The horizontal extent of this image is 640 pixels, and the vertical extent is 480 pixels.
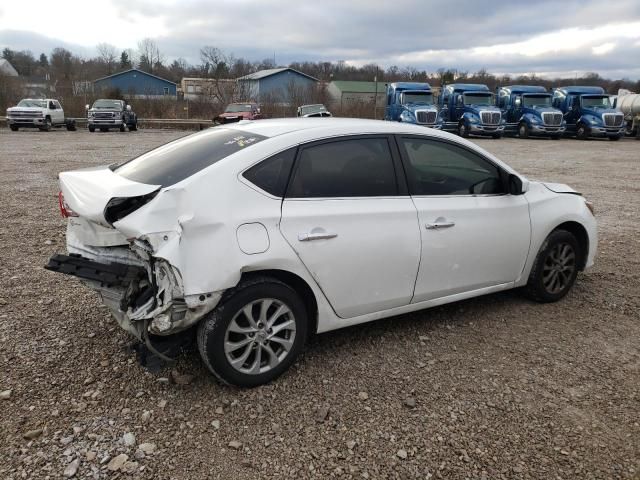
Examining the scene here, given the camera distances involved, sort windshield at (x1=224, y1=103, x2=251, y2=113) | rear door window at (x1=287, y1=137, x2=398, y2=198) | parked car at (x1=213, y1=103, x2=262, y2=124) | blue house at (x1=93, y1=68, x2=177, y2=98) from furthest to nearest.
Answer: blue house at (x1=93, y1=68, x2=177, y2=98), windshield at (x1=224, y1=103, x2=251, y2=113), parked car at (x1=213, y1=103, x2=262, y2=124), rear door window at (x1=287, y1=137, x2=398, y2=198)

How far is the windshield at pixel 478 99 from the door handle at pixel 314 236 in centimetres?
2769

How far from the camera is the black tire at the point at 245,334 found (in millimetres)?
2947

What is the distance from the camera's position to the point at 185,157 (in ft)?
11.3

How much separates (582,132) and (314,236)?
3154cm

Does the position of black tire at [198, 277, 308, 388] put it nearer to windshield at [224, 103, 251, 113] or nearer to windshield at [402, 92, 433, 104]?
windshield at [402, 92, 433, 104]

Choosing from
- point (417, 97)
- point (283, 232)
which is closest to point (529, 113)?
point (417, 97)

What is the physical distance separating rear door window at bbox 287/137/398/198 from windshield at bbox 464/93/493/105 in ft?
88.8

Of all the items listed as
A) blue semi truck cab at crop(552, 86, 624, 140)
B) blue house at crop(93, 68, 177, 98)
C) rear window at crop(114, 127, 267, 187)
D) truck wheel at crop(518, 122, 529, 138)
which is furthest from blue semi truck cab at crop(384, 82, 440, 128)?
blue house at crop(93, 68, 177, 98)

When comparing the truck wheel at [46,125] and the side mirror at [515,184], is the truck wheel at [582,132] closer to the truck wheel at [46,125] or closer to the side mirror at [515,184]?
the side mirror at [515,184]

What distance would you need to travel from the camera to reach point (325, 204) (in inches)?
129

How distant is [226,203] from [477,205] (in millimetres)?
2022

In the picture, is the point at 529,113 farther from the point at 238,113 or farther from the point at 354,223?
the point at 354,223

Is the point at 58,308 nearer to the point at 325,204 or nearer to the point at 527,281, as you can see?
the point at 325,204

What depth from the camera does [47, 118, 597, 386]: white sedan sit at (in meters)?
2.85
